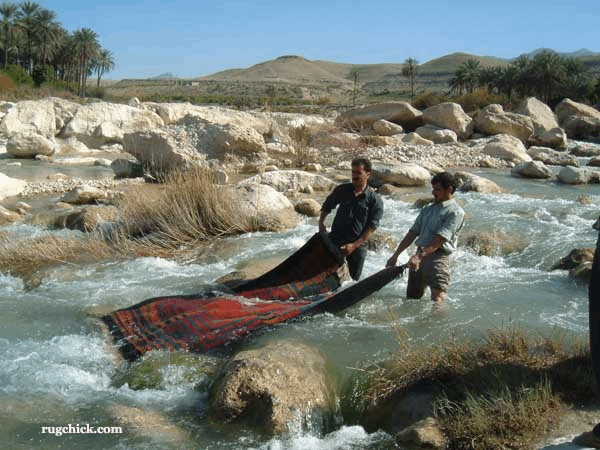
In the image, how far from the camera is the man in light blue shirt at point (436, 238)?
574cm

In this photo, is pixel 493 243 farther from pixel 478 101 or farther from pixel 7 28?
pixel 7 28

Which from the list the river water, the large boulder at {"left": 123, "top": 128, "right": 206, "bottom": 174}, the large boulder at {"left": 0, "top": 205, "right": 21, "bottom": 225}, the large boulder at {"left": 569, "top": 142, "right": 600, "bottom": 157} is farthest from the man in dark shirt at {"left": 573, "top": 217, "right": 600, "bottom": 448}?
the large boulder at {"left": 569, "top": 142, "right": 600, "bottom": 157}

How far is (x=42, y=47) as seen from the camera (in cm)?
5809

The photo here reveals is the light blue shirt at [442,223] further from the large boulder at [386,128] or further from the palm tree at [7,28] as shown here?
the palm tree at [7,28]

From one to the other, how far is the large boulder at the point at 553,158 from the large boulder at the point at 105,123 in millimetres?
13291

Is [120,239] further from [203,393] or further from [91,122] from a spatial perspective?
[91,122]

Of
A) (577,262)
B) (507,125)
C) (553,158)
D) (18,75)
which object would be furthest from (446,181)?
(18,75)

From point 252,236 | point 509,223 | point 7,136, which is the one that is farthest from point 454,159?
point 7,136

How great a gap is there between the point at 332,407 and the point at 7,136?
21862mm

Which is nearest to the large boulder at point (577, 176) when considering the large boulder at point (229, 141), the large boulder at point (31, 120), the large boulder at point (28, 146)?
the large boulder at point (229, 141)

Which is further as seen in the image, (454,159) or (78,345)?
(454,159)

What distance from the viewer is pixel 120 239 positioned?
9.18m

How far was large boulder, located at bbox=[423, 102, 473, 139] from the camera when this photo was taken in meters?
25.8

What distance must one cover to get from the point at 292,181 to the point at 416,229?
7.62m
